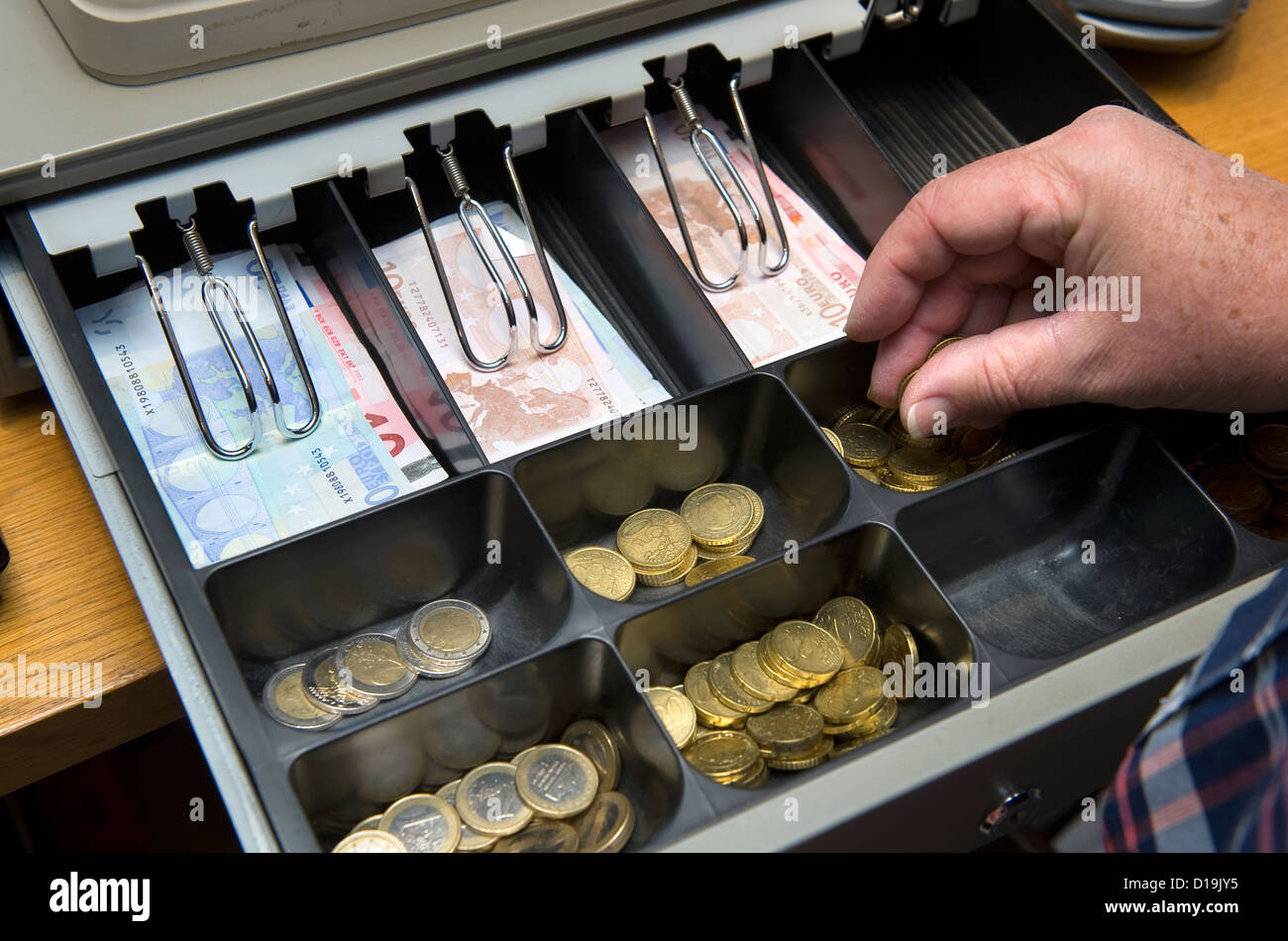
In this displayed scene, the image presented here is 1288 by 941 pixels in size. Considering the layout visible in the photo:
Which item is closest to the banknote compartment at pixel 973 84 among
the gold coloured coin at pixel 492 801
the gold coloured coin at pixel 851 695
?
the gold coloured coin at pixel 851 695

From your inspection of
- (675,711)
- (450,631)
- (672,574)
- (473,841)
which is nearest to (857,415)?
(672,574)

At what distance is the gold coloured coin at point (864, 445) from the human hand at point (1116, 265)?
0.11 metres

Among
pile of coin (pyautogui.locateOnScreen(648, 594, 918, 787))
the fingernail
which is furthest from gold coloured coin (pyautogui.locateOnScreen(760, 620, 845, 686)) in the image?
the fingernail

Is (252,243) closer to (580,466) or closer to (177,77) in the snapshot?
(177,77)

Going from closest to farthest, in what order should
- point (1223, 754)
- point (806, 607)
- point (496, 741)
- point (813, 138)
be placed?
point (1223, 754) → point (496, 741) → point (806, 607) → point (813, 138)

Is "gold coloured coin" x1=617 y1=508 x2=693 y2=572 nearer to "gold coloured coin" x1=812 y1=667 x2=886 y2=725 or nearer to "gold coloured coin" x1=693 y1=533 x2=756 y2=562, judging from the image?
"gold coloured coin" x1=693 y1=533 x2=756 y2=562

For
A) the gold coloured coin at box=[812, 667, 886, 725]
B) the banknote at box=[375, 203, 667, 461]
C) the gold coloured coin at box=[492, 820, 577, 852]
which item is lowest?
the gold coloured coin at box=[812, 667, 886, 725]

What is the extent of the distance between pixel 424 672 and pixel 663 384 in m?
0.40

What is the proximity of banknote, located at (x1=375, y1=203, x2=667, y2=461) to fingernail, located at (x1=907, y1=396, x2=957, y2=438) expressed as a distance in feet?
0.94

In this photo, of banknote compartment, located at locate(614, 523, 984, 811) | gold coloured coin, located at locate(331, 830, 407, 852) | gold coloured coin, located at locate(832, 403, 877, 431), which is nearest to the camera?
gold coloured coin, located at locate(331, 830, 407, 852)

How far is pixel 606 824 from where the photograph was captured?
995mm

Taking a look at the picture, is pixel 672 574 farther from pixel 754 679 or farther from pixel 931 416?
pixel 931 416

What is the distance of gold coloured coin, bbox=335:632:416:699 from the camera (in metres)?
1.06

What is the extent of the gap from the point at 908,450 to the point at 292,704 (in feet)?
2.17
